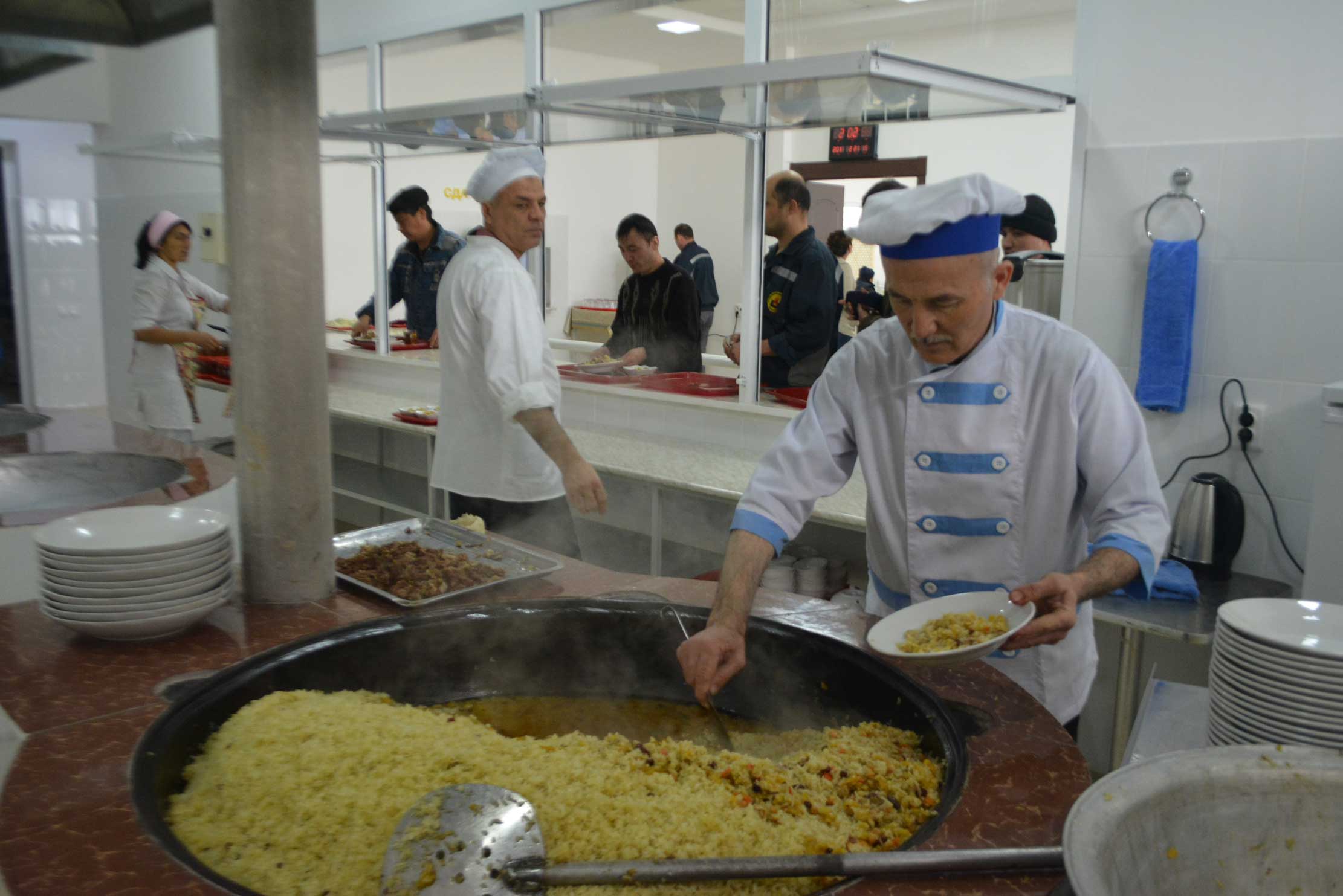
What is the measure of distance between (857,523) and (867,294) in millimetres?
2355

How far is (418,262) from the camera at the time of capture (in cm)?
595

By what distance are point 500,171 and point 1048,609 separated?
1.91 m

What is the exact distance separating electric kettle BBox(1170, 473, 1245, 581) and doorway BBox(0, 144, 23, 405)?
6990mm

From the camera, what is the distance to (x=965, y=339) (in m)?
1.61

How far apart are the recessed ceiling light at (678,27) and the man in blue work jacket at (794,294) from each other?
15.4 feet

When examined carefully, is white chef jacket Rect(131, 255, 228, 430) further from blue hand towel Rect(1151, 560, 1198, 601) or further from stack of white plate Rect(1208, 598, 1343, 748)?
stack of white plate Rect(1208, 598, 1343, 748)

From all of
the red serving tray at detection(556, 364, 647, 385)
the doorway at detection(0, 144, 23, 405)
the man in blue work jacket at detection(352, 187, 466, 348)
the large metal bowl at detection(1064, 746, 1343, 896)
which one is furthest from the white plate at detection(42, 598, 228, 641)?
the doorway at detection(0, 144, 23, 405)

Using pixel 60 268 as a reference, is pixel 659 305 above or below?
below

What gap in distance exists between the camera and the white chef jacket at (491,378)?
2605 millimetres

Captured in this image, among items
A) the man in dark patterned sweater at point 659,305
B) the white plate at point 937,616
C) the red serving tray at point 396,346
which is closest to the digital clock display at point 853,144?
the man in dark patterned sweater at point 659,305

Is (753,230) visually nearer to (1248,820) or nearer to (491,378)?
(491,378)

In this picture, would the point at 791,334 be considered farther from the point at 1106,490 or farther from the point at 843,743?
the point at 843,743

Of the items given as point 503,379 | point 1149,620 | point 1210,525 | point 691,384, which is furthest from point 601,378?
point 1149,620

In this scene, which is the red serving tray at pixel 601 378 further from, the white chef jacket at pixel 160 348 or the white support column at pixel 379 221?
the white chef jacket at pixel 160 348
